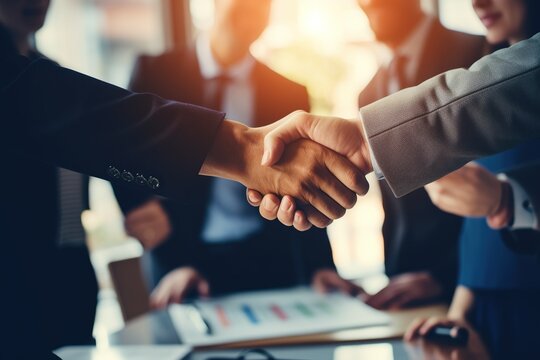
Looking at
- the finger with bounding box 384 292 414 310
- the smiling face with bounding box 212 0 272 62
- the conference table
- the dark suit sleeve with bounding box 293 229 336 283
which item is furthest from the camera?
the smiling face with bounding box 212 0 272 62

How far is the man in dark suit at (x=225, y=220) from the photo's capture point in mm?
1611

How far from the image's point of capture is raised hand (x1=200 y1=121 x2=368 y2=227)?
101 centimetres

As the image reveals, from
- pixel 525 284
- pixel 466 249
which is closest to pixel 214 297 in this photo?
pixel 466 249

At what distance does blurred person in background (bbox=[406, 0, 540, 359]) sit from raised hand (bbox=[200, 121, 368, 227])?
0.19 meters

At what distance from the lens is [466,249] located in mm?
1147

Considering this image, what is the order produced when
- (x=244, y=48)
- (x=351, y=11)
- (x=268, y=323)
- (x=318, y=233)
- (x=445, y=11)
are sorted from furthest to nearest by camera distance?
1. (x=244, y=48)
2. (x=318, y=233)
3. (x=351, y=11)
4. (x=445, y=11)
5. (x=268, y=323)

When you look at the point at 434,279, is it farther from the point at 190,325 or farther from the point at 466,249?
the point at 190,325

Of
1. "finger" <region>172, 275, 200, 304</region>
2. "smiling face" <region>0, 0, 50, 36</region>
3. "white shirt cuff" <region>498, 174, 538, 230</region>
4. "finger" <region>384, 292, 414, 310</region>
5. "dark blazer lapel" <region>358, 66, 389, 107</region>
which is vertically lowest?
"finger" <region>384, 292, 414, 310</region>

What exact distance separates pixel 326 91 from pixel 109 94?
90 cm

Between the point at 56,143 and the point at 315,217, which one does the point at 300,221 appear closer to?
the point at 315,217

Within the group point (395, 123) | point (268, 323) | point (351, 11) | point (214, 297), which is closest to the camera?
point (395, 123)

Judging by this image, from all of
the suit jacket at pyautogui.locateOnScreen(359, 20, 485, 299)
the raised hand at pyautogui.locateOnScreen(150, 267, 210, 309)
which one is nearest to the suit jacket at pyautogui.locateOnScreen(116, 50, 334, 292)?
the raised hand at pyautogui.locateOnScreen(150, 267, 210, 309)

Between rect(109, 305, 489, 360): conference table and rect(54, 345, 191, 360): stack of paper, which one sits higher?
rect(54, 345, 191, 360): stack of paper

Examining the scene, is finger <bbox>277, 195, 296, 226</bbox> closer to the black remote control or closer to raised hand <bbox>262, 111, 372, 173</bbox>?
raised hand <bbox>262, 111, 372, 173</bbox>
